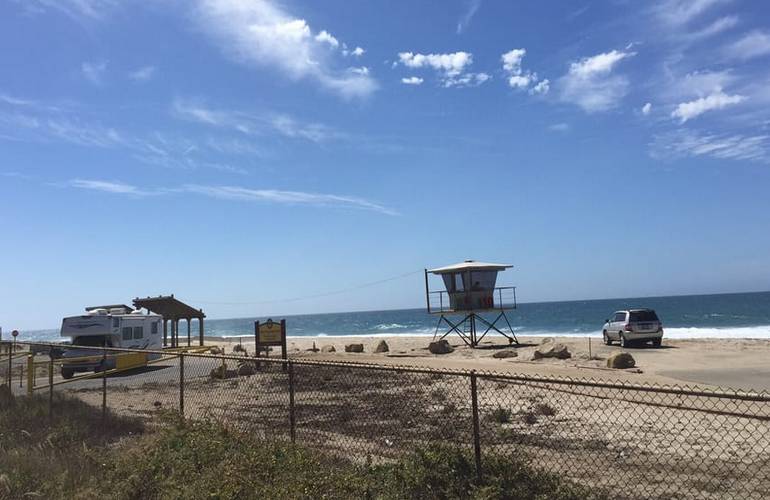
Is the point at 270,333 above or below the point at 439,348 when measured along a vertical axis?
above

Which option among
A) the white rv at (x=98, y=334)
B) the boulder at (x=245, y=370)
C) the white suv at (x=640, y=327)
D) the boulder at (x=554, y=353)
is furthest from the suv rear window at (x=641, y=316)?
the white rv at (x=98, y=334)

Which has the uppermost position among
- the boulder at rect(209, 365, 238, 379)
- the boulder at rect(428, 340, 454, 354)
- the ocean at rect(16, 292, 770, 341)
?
the boulder at rect(209, 365, 238, 379)

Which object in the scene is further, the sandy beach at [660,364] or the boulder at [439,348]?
the boulder at [439,348]

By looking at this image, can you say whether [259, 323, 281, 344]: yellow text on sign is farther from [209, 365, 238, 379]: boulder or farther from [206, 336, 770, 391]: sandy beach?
[206, 336, 770, 391]: sandy beach

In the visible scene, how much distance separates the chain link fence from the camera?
7059 mm

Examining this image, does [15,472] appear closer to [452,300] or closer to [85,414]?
[85,414]

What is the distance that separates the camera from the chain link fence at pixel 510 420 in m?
7.06

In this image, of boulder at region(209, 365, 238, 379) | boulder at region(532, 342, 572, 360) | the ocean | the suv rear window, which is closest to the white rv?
boulder at region(209, 365, 238, 379)

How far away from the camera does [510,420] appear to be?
37.4 feet

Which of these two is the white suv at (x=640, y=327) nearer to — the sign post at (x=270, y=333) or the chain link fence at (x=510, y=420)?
the chain link fence at (x=510, y=420)

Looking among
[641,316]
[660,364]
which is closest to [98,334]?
[660,364]

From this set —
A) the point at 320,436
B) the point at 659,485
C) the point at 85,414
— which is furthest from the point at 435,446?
the point at 85,414

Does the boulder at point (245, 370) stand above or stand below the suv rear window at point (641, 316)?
below

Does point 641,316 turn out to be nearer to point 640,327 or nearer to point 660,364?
point 640,327
